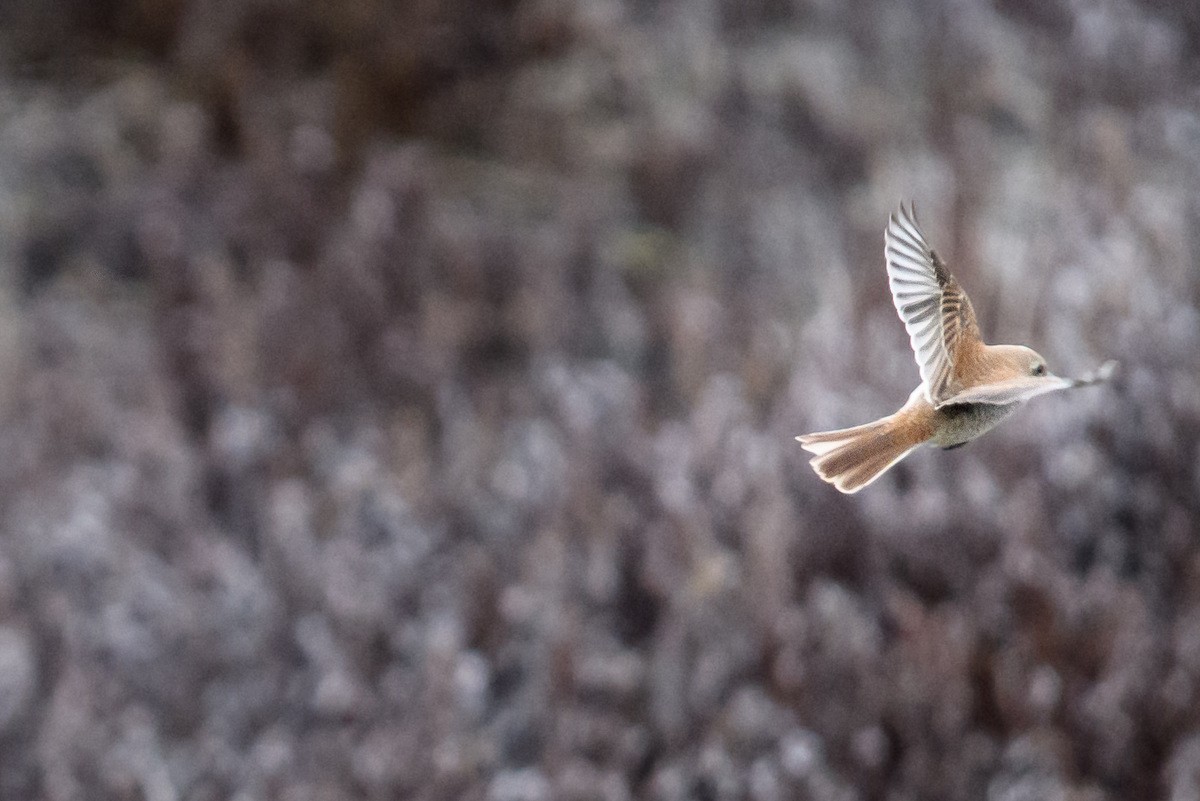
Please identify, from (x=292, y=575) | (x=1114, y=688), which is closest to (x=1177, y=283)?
(x=1114, y=688)

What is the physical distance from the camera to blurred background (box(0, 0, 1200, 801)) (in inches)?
58.4

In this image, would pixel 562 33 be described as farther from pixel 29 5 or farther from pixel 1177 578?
pixel 1177 578

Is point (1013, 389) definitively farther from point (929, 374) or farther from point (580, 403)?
point (580, 403)

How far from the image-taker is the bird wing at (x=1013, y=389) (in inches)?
10.5

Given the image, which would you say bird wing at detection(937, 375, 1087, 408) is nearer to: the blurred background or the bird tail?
the bird tail

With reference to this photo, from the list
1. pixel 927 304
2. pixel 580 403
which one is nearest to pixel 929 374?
pixel 927 304

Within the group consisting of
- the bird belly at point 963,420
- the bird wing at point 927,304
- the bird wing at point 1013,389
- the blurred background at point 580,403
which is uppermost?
the blurred background at point 580,403

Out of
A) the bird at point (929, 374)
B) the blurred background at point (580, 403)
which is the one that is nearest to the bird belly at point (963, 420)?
the bird at point (929, 374)

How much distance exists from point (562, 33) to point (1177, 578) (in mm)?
1943

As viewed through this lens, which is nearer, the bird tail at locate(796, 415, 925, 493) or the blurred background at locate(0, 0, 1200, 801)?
the bird tail at locate(796, 415, 925, 493)

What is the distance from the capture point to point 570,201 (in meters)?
2.65

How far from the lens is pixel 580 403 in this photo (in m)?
2.08

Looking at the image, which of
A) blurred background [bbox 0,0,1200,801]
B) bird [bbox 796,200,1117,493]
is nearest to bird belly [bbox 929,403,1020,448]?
bird [bbox 796,200,1117,493]

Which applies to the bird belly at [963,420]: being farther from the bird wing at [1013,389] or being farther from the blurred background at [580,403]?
the blurred background at [580,403]
